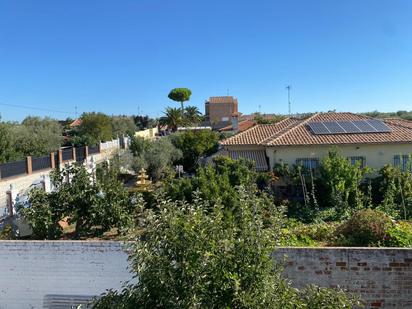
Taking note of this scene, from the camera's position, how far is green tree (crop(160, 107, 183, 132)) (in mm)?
73625

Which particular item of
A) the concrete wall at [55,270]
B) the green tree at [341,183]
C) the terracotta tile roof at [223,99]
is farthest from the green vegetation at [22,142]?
the terracotta tile roof at [223,99]

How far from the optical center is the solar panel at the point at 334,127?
2585 cm

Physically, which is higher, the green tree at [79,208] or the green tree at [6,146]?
the green tree at [6,146]

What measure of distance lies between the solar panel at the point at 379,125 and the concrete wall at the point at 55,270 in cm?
2218

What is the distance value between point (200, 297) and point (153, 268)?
713mm

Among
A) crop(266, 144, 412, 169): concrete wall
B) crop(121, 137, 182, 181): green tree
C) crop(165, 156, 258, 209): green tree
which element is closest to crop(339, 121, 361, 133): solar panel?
crop(266, 144, 412, 169): concrete wall

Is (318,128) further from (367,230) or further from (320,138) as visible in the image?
(367,230)

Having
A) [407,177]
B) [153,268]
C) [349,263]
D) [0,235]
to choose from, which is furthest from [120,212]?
[407,177]

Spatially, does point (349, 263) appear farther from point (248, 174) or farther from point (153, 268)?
point (248, 174)

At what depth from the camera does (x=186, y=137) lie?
40.3 metres

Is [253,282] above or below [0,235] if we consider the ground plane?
above

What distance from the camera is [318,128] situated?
26891 millimetres

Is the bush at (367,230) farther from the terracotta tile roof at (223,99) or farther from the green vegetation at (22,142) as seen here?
the terracotta tile roof at (223,99)

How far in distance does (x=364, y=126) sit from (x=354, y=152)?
3.54m
